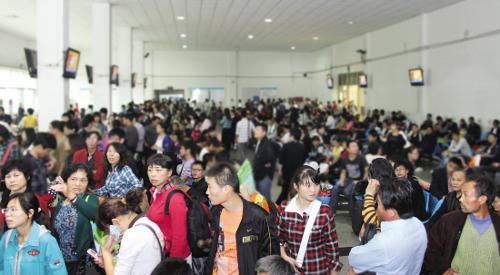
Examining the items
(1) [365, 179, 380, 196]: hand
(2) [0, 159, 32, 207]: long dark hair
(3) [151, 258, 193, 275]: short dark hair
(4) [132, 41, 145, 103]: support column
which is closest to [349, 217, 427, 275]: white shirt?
(1) [365, 179, 380, 196]: hand

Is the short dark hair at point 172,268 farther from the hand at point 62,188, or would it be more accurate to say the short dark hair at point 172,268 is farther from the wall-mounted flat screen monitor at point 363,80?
the wall-mounted flat screen monitor at point 363,80

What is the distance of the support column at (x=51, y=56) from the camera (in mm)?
10023

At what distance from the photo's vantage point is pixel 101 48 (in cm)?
1400

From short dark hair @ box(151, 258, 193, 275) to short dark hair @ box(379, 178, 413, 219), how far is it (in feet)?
3.97

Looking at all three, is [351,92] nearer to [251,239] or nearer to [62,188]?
[62,188]

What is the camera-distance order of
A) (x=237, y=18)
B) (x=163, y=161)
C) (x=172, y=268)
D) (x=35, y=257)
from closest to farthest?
(x=172, y=268) < (x=35, y=257) < (x=163, y=161) < (x=237, y=18)

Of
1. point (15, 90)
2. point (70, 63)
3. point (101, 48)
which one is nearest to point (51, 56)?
point (70, 63)

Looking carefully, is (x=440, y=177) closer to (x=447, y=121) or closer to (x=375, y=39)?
(x=447, y=121)

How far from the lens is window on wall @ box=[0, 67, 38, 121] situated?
20.6m

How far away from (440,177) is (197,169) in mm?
3241

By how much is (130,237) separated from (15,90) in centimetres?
2242

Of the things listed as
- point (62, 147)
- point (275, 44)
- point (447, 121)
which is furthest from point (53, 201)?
point (275, 44)

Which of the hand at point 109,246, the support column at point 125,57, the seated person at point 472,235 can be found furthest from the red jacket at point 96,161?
the support column at point 125,57

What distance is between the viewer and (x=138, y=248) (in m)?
2.79
